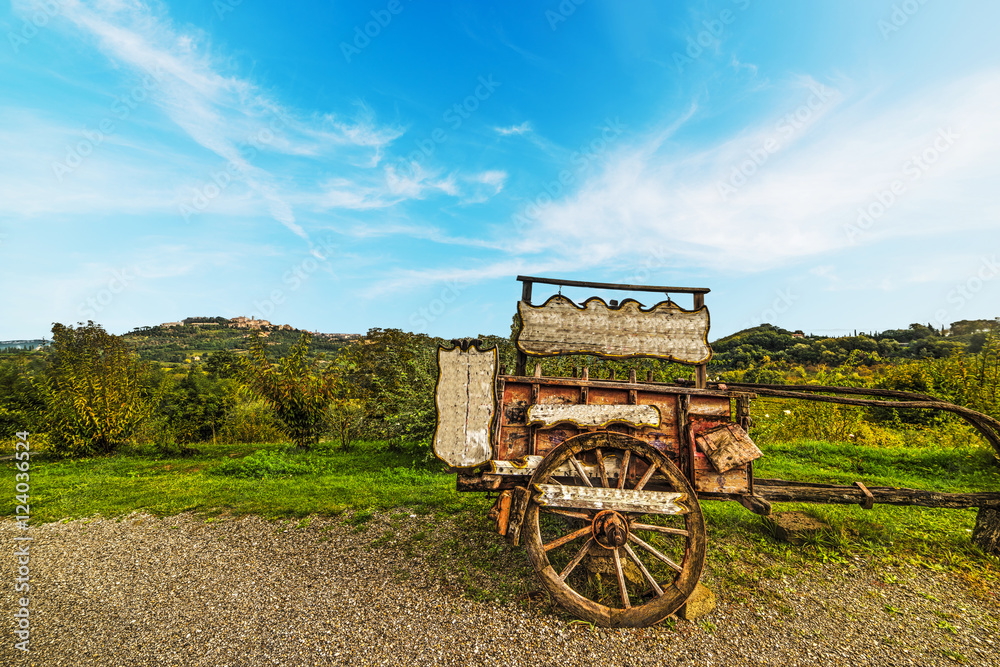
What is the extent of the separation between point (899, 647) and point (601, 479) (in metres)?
2.97

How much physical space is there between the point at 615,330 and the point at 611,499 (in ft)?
5.62

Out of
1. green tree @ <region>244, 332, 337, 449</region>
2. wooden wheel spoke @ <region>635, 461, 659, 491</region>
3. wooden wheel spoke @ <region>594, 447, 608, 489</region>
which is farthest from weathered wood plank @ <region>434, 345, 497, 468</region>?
green tree @ <region>244, 332, 337, 449</region>

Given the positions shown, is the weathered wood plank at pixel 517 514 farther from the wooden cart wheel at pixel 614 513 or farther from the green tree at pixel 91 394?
the green tree at pixel 91 394

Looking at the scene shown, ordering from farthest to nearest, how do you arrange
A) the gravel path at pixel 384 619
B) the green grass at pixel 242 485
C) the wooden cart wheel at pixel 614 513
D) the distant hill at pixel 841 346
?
1. the distant hill at pixel 841 346
2. the green grass at pixel 242 485
3. the wooden cart wheel at pixel 614 513
4. the gravel path at pixel 384 619

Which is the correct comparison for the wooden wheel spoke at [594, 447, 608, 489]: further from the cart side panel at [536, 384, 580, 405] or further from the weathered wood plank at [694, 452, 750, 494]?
the weathered wood plank at [694, 452, 750, 494]

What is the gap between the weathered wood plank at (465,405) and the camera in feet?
13.7

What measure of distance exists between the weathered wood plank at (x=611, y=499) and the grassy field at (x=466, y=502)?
1.23 metres

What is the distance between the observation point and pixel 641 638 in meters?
3.76

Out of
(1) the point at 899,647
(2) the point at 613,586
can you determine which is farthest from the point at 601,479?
(1) the point at 899,647

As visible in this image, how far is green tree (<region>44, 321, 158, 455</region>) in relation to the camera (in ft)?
32.0

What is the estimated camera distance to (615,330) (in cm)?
449

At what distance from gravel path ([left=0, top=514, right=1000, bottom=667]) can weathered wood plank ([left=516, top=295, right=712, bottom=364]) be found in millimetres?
2620

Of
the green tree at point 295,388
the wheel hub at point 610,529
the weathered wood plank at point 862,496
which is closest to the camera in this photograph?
the wheel hub at point 610,529

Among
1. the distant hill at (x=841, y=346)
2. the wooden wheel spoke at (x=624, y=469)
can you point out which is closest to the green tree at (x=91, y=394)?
the wooden wheel spoke at (x=624, y=469)
